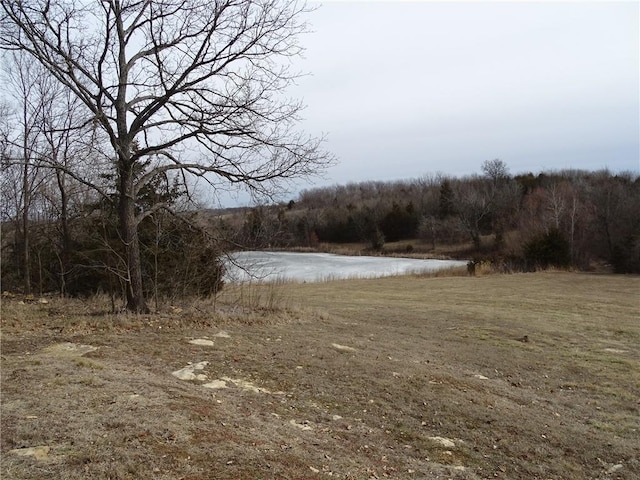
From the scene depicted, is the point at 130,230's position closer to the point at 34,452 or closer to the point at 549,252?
the point at 34,452

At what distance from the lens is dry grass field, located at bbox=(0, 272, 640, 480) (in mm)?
3615

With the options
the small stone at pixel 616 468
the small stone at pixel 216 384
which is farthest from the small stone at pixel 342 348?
the small stone at pixel 616 468

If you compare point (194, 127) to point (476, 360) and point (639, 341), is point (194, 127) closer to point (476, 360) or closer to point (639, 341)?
point (476, 360)

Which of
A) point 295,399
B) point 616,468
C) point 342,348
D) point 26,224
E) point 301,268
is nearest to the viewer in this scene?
point 616,468

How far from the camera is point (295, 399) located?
551 cm

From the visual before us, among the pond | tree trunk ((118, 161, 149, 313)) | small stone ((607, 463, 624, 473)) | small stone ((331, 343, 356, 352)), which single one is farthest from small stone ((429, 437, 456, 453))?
tree trunk ((118, 161, 149, 313))

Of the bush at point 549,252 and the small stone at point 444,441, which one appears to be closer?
the small stone at point 444,441

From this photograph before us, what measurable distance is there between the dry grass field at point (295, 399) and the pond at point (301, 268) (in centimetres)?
91

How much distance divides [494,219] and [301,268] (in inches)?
1335

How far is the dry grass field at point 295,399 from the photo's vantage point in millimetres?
3615

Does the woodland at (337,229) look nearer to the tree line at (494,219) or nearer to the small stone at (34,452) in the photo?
the tree line at (494,219)

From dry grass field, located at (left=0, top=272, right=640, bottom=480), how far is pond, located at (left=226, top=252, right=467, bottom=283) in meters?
0.91

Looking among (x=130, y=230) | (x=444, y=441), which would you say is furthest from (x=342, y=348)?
(x=130, y=230)

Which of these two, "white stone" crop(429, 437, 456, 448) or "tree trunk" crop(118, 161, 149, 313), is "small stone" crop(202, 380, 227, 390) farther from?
"tree trunk" crop(118, 161, 149, 313)
